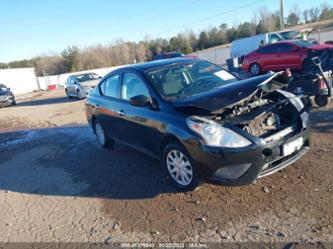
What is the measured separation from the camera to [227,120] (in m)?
3.72

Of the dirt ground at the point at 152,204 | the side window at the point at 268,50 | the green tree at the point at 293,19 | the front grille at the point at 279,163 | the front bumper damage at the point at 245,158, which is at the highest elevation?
the green tree at the point at 293,19

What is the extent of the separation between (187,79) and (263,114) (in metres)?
1.46

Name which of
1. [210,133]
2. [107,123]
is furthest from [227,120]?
[107,123]

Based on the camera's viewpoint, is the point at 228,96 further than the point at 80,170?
No

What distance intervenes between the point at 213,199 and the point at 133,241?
3.75 feet

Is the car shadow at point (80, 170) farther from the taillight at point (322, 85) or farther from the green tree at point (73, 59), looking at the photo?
the green tree at point (73, 59)

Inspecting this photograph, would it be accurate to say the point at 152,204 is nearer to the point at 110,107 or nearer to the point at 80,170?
the point at 80,170

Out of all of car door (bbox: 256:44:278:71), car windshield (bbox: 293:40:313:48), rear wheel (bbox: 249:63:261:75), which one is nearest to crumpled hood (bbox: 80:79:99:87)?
rear wheel (bbox: 249:63:261:75)

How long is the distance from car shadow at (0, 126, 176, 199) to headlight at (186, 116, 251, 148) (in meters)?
1.07

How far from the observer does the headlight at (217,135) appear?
3508mm

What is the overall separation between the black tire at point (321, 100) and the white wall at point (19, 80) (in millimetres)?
42970

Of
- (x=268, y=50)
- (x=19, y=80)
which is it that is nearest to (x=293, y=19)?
(x=19, y=80)

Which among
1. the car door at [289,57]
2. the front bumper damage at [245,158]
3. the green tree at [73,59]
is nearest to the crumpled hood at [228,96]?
the front bumper damage at [245,158]

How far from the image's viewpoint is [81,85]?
57.3ft
